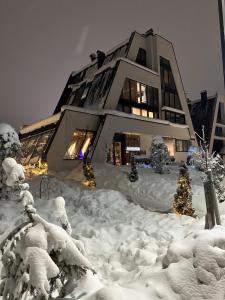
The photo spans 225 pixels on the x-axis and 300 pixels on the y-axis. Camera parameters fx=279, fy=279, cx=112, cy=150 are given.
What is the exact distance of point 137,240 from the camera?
1016 centimetres

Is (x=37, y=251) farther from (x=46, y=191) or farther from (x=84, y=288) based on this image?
(x=46, y=191)

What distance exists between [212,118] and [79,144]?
29.5 meters

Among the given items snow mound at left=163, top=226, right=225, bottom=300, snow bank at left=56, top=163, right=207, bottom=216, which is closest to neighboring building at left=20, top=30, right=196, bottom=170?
snow bank at left=56, top=163, right=207, bottom=216

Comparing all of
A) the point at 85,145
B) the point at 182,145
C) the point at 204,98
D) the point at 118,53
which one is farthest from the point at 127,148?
the point at 204,98

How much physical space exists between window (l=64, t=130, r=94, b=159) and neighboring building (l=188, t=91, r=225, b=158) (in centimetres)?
2637

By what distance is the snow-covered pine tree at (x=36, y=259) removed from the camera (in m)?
3.41

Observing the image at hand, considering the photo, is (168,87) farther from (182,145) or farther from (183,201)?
(183,201)

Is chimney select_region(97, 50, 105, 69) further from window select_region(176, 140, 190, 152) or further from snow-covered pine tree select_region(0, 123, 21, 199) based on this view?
snow-covered pine tree select_region(0, 123, 21, 199)

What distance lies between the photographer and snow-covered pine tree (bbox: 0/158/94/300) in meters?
3.41

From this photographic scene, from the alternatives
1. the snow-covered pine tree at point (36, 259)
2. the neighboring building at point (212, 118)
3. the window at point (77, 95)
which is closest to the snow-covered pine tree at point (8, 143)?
the snow-covered pine tree at point (36, 259)

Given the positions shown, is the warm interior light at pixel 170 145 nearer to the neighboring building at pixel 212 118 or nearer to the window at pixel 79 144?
the neighboring building at pixel 212 118

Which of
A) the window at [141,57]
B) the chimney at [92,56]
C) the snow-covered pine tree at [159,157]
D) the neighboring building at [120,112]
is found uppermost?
the chimney at [92,56]

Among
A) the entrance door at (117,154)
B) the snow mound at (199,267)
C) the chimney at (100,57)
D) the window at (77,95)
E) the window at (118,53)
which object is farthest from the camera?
the chimney at (100,57)

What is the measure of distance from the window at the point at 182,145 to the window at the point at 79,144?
610 inches
